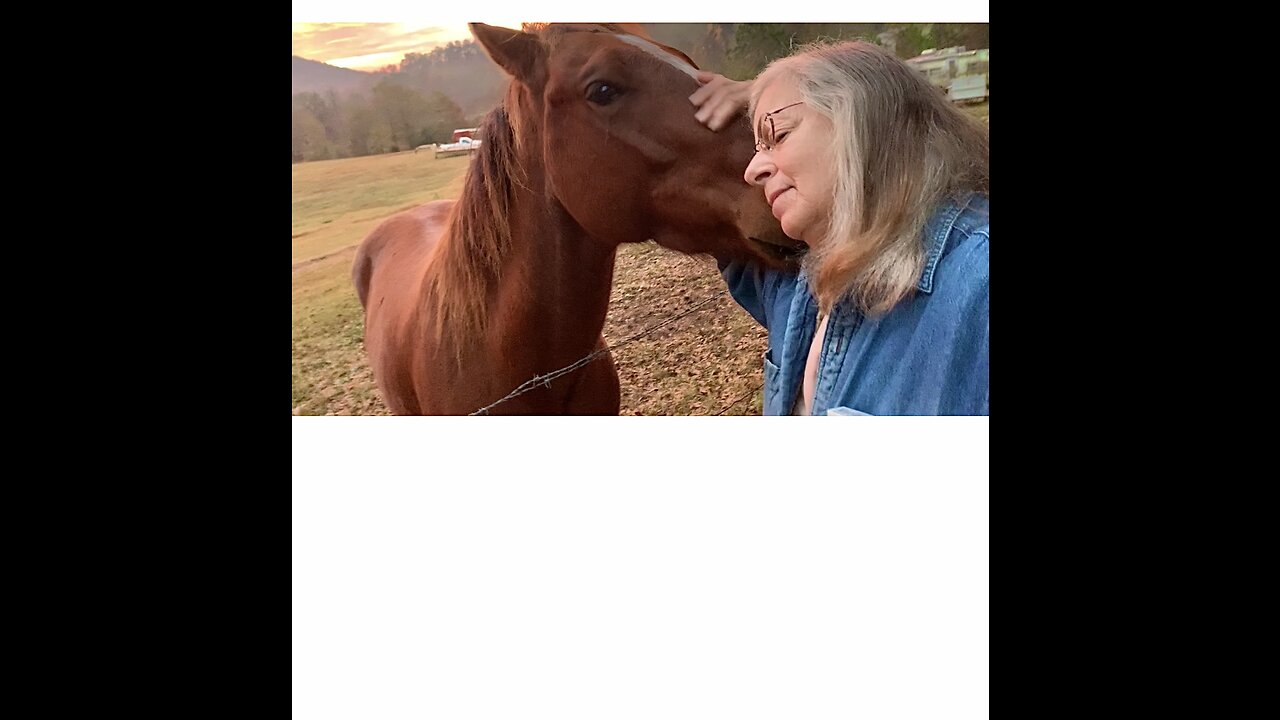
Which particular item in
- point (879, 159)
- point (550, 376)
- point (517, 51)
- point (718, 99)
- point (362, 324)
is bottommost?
point (550, 376)

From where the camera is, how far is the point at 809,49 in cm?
193

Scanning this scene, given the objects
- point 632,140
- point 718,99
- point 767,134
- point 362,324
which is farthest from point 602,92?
point 362,324

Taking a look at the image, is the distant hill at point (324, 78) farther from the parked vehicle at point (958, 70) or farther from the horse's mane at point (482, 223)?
the parked vehicle at point (958, 70)

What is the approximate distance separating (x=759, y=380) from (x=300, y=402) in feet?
3.21

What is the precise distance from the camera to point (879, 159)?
6.20 ft

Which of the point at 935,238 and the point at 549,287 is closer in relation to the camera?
the point at 935,238

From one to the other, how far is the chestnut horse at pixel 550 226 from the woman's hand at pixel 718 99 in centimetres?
2

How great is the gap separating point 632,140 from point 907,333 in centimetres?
67

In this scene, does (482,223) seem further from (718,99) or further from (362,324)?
(718,99)

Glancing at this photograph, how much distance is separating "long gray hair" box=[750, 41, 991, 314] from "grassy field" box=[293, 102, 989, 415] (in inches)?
10.0

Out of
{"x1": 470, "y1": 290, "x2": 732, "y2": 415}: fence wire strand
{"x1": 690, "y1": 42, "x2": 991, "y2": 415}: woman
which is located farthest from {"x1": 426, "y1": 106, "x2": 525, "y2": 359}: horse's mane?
{"x1": 690, "y1": 42, "x2": 991, "y2": 415}: woman

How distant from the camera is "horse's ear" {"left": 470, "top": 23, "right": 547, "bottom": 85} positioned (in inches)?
76.4

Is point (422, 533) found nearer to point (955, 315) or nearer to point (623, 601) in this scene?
point (623, 601)

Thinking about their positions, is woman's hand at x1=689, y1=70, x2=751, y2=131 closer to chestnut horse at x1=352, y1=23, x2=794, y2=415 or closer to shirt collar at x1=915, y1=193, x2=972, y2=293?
chestnut horse at x1=352, y1=23, x2=794, y2=415
